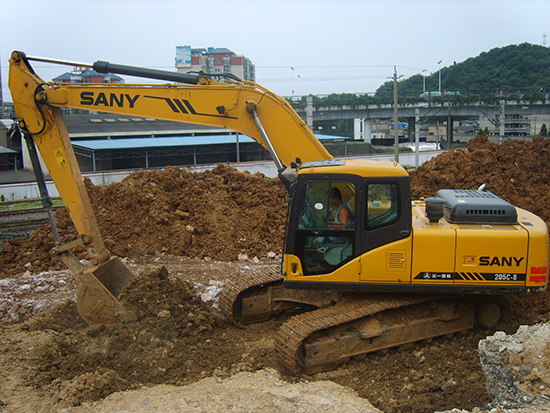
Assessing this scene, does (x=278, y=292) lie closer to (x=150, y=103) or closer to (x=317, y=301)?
(x=317, y=301)

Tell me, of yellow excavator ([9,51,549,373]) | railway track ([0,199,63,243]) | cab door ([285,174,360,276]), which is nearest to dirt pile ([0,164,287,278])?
railway track ([0,199,63,243])

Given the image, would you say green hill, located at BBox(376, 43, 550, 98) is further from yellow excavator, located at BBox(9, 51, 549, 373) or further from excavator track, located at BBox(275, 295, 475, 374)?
excavator track, located at BBox(275, 295, 475, 374)

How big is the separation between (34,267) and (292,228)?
6613mm

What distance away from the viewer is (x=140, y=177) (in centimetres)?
1192

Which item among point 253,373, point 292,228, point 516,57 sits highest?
point 516,57

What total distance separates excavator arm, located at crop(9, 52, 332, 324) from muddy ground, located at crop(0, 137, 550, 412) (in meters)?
0.56

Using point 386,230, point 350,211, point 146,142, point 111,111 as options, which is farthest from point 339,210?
point 146,142

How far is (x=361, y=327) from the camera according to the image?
19.4 feet

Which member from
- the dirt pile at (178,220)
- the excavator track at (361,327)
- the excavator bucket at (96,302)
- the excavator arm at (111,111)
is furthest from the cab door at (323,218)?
the dirt pile at (178,220)

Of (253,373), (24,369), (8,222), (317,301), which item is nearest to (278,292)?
(317,301)

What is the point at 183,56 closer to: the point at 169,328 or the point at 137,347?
the point at 169,328

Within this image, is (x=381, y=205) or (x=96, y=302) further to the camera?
(x=96, y=302)

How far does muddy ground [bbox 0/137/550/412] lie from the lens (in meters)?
5.47

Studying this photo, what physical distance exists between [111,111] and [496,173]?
38.0 feet
